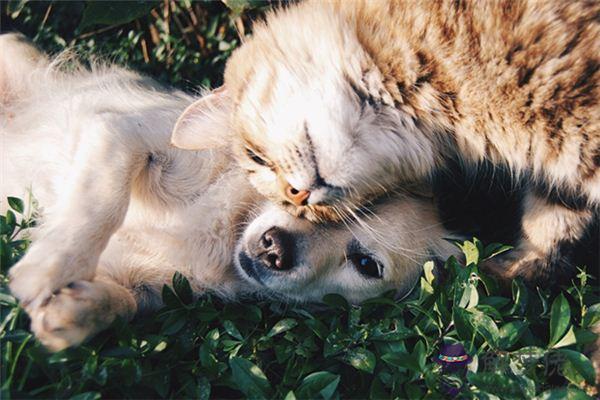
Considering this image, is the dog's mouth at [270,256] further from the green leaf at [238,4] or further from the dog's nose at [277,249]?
the green leaf at [238,4]

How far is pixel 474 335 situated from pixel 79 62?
2815 millimetres

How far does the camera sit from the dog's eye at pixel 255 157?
271 centimetres

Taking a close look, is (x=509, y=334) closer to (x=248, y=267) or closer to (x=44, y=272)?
(x=248, y=267)

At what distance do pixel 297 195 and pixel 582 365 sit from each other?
44.1 inches

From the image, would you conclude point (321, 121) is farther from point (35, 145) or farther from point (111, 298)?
point (35, 145)

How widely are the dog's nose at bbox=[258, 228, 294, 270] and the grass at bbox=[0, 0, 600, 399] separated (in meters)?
0.17

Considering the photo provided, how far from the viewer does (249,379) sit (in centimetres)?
228

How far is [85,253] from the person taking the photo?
2529 mm

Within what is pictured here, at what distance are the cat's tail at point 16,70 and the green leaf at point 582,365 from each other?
9.54 feet

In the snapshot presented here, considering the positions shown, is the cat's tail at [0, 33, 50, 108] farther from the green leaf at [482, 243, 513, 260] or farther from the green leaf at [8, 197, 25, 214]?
the green leaf at [482, 243, 513, 260]

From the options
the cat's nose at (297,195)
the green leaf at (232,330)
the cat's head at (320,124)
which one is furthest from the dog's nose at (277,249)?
the green leaf at (232,330)

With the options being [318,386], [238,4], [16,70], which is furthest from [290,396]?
[16,70]

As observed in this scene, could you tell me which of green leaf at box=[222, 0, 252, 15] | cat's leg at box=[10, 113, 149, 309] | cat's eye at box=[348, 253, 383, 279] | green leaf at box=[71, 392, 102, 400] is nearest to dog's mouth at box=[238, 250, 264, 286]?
cat's eye at box=[348, 253, 383, 279]

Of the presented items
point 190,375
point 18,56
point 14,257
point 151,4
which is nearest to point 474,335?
point 190,375
